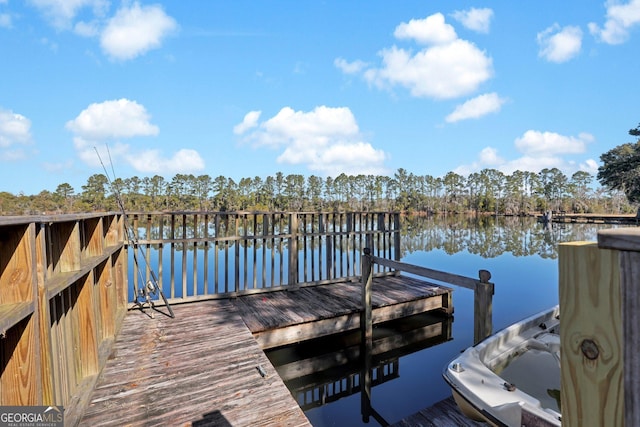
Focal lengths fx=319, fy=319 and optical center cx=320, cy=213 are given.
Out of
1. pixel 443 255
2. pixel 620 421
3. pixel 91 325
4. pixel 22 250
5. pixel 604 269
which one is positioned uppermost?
pixel 604 269

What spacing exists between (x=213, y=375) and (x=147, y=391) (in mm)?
554

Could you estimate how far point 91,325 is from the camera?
2.88 meters

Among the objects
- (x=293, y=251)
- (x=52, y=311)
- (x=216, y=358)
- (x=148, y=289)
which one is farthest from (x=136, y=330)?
(x=293, y=251)

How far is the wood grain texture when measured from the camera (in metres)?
0.53

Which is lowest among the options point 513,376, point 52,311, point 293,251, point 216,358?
point 216,358

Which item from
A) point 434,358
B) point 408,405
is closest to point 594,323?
point 408,405

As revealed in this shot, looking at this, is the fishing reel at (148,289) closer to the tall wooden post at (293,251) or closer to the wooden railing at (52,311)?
the wooden railing at (52,311)

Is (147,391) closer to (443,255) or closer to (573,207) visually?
(443,255)

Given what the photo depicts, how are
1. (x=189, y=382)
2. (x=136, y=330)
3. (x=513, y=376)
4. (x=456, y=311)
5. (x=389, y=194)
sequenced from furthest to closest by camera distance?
(x=389, y=194)
(x=456, y=311)
(x=136, y=330)
(x=189, y=382)
(x=513, y=376)

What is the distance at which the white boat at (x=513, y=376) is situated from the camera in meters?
1.93

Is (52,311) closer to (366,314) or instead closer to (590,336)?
(590,336)

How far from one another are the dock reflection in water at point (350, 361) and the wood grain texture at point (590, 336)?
4140 mm

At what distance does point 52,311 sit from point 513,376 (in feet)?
12.0

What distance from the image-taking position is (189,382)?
2.93 meters
